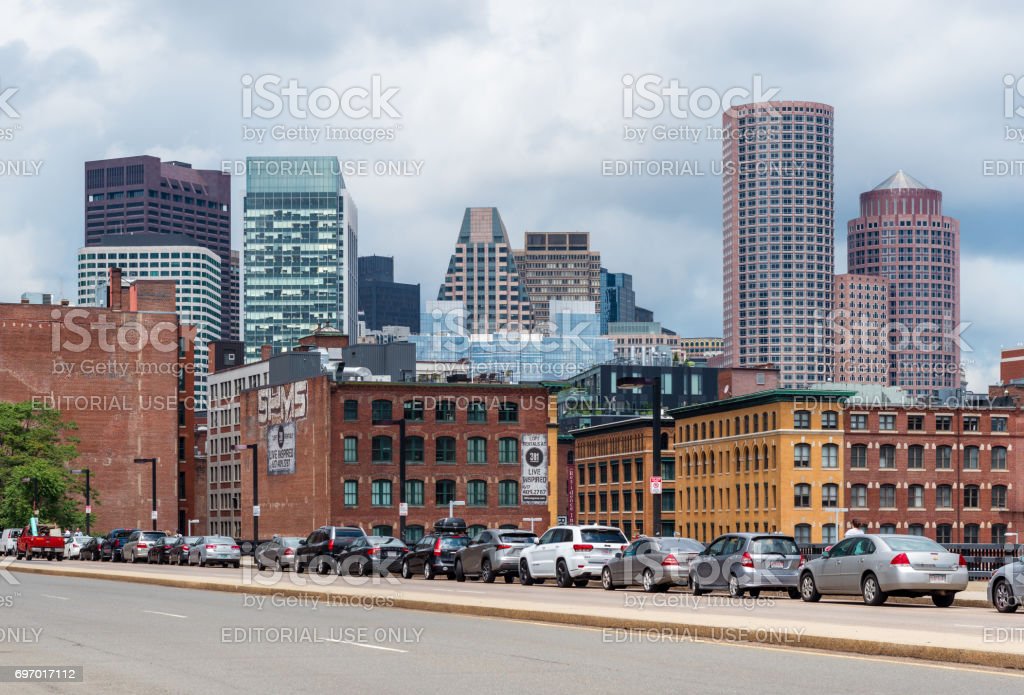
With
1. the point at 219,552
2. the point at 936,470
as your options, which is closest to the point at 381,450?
the point at 219,552

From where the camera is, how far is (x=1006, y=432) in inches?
4747

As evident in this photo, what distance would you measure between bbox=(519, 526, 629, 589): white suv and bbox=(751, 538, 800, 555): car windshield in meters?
7.12

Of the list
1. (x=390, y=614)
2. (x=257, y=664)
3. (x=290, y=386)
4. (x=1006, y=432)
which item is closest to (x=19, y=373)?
(x=290, y=386)

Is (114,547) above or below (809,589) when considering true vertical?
below

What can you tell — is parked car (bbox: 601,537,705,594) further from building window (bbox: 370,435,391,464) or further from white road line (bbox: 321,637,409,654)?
building window (bbox: 370,435,391,464)

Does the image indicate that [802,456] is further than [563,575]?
Yes

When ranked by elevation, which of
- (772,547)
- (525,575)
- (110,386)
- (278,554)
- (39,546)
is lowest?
(39,546)

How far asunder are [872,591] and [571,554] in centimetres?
1240

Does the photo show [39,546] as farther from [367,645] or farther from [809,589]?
[367,645]

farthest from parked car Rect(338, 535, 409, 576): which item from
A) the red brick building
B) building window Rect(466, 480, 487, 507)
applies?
the red brick building

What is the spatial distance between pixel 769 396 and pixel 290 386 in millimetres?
35935

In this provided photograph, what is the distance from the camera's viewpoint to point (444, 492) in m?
109

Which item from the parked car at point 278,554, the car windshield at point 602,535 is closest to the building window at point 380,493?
the parked car at point 278,554

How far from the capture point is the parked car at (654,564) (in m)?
38.8
